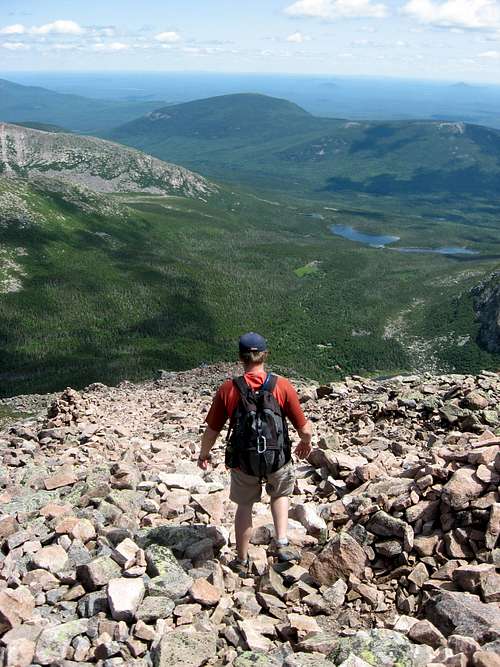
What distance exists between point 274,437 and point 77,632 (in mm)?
4834

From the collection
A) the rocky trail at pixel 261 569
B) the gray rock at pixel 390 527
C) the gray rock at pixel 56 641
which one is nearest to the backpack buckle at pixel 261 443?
the rocky trail at pixel 261 569

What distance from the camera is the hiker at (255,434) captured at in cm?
1123

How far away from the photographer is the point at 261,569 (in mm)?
11984

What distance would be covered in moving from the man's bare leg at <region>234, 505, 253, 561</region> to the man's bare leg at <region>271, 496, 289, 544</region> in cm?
55

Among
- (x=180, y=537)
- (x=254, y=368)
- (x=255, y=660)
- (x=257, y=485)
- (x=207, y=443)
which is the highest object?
(x=254, y=368)

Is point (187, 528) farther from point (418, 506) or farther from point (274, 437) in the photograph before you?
point (418, 506)

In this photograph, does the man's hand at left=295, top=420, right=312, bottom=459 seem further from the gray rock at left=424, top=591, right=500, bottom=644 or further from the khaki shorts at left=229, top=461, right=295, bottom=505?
the gray rock at left=424, top=591, right=500, bottom=644

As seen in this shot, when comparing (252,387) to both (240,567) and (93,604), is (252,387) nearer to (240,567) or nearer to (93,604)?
(240,567)

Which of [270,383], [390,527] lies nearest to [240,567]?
[390,527]

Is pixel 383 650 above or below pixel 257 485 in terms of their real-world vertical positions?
below

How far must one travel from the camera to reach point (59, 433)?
26.9m

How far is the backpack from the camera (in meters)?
11.2

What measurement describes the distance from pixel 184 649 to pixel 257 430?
3.98m

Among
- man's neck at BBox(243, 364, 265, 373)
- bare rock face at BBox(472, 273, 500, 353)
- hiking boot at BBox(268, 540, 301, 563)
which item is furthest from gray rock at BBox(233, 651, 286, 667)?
bare rock face at BBox(472, 273, 500, 353)
